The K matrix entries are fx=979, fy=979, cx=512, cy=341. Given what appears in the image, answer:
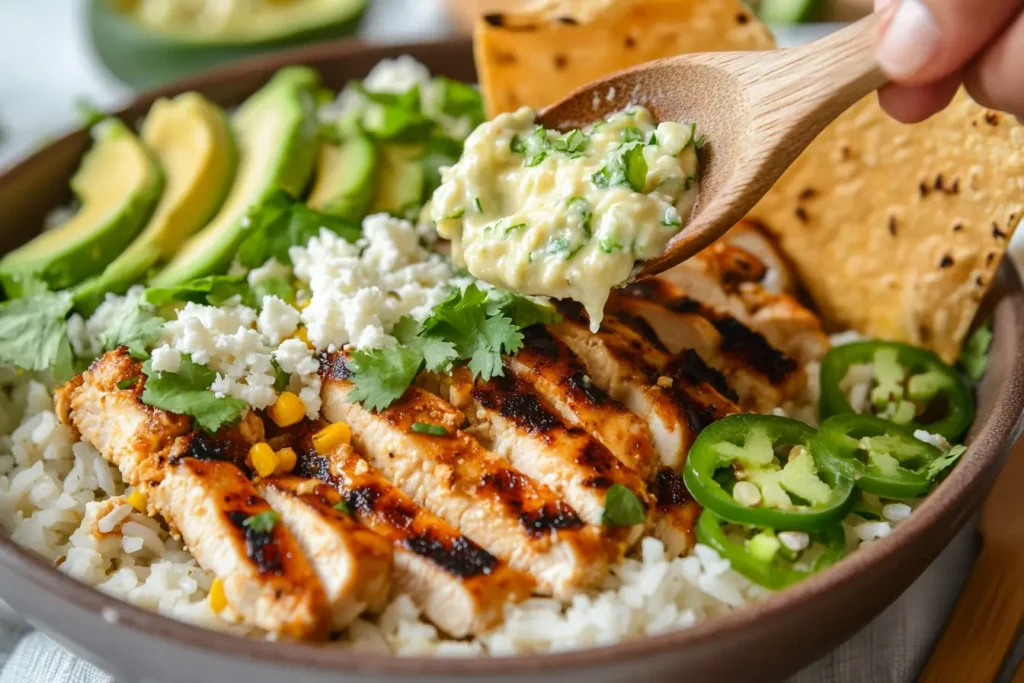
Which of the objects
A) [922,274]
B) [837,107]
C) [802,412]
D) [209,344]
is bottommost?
[802,412]

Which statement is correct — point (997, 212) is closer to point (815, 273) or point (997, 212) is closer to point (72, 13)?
point (815, 273)

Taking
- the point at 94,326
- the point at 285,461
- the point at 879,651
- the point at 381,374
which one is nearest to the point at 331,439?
the point at 285,461

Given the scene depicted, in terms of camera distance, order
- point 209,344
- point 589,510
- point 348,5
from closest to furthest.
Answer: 1. point 589,510
2. point 209,344
3. point 348,5

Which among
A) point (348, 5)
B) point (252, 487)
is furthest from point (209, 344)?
point (348, 5)

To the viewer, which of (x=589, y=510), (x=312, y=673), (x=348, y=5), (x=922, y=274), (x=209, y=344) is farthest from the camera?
(x=348, y=5)

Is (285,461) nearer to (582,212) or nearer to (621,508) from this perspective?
(621,508)

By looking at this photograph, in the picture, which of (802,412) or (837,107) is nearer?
(837,107)

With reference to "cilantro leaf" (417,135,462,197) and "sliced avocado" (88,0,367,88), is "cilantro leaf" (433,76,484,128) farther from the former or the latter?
"sliced avocado" (88,0,367,88)

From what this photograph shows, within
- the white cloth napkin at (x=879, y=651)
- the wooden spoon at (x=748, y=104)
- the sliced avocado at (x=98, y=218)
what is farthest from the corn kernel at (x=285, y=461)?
the sliced avocado at (x=98, y=218)
